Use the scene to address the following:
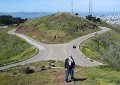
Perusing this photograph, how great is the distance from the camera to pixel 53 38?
105 m

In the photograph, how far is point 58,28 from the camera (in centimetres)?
11725

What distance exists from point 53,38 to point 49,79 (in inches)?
3041

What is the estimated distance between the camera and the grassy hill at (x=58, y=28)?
107562 millimetres

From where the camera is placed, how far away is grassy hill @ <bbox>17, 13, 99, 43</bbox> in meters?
108

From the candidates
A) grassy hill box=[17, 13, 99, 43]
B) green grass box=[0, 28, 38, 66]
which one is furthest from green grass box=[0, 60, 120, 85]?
grassy hill box=[17, 13, 99, 43]

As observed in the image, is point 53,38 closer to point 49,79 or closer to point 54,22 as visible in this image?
point 54,22

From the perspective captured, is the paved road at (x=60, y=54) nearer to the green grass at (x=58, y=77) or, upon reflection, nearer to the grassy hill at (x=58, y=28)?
the grassy hill at (x=58, y=28)

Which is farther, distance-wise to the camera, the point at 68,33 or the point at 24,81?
the point at 68,33

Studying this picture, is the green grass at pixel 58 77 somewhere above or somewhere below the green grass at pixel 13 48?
above

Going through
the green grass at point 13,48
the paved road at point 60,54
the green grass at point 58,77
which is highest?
the green grass at point 58,77

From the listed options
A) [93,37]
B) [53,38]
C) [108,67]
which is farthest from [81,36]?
[108,67]

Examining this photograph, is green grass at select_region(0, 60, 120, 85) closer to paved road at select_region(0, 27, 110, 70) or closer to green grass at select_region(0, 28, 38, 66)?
paved road at select_region(0, 27, 110, 70)

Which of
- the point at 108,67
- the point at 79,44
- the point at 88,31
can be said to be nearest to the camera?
→ the point at 108,67

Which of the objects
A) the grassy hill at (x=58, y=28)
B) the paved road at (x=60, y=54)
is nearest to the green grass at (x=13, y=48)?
the paved road at (x=60, y=54)
